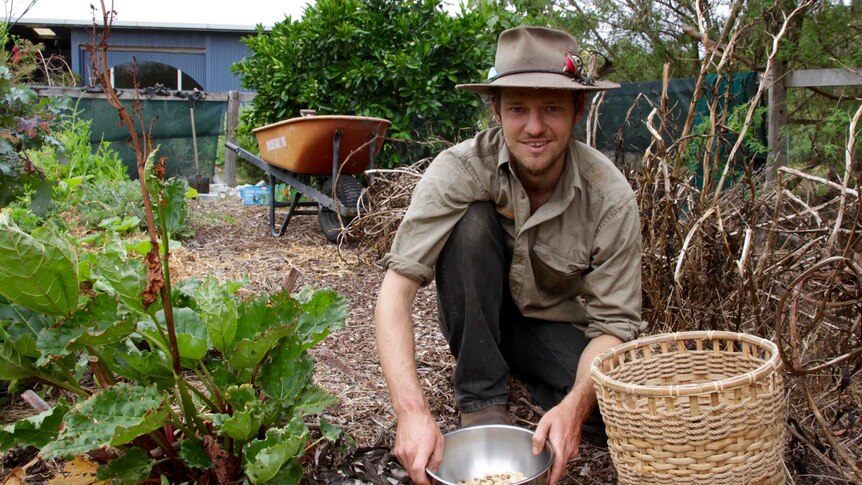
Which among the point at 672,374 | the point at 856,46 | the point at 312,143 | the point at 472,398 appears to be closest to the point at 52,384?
the point at 472,398

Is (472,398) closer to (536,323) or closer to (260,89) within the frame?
(536,323)

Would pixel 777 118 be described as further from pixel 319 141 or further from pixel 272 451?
pixel 272 451

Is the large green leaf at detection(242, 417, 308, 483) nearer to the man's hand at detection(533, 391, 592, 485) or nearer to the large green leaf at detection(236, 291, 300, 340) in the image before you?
the large green leaf at detection(236, 291, 300, 340)

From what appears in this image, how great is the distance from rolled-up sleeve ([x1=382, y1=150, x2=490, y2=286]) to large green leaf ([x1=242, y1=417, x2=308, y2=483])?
0.62 metres

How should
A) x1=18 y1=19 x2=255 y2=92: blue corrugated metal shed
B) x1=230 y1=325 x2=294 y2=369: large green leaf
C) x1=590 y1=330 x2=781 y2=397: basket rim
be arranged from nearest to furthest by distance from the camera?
x1=590 y1=330 x2=781 y2=397: basket rim, x1=230 y1=325 x2=294 y2=369: large green leaf, x1=18 y1=19 x2=255 y2=92: blue corrugated metal shed

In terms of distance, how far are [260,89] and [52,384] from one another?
5.48 meters

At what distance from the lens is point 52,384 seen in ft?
6.47

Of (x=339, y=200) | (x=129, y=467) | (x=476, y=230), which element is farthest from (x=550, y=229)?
(x=339, y=200)

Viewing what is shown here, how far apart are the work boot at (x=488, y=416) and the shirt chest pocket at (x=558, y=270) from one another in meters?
0.44

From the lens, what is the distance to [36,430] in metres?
1.82

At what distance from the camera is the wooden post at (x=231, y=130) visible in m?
10.5

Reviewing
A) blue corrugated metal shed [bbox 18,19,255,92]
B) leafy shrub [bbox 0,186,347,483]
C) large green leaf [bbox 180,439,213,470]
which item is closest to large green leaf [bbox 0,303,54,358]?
leafy shrub [bbox 0,186,347,483]

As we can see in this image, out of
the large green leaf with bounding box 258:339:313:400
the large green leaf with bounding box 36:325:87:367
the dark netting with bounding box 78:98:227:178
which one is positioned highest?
the large green leaf with bounding box 36:325:87:367

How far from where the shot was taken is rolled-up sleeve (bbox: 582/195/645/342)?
2.28m
